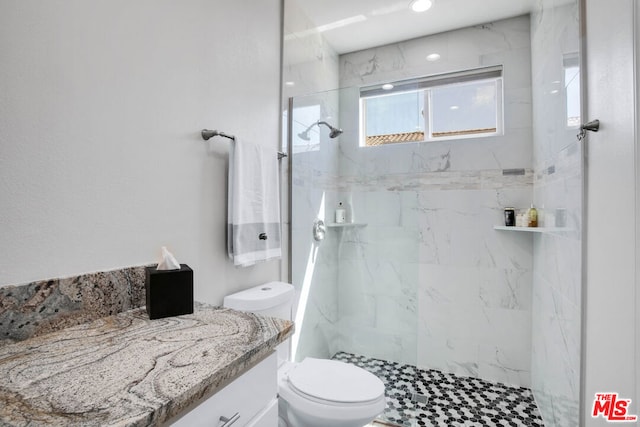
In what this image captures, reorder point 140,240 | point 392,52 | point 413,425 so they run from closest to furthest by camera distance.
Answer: point 140,240 → point 413,425 → point 392,52

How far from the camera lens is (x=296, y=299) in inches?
81.7

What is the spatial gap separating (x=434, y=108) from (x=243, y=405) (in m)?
2.55

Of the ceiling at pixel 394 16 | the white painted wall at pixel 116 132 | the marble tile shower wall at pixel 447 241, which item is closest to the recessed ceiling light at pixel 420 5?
the ceiling at pixel 394 16

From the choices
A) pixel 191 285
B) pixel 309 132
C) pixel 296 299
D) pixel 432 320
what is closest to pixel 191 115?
pixel 191 285

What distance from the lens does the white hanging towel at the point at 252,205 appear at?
1448 mm

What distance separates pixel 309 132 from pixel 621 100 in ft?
5.19

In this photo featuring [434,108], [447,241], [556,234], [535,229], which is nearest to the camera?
[556,234]

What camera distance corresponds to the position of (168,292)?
3.29 feet

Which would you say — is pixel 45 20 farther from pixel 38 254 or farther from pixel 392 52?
pixel 392 52

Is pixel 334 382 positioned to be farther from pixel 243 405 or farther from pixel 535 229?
pixel 535 229

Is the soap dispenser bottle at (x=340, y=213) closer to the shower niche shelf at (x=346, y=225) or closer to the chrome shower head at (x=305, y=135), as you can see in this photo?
the shower niche shelf at (x=346, y=225)

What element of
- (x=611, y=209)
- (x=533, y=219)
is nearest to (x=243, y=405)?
(x=611, y=209)

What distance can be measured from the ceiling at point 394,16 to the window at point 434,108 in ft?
1.20

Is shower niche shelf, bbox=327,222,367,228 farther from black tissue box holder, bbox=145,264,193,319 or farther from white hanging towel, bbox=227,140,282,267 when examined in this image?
black tissue box holder, bbox=145,264,193,319
